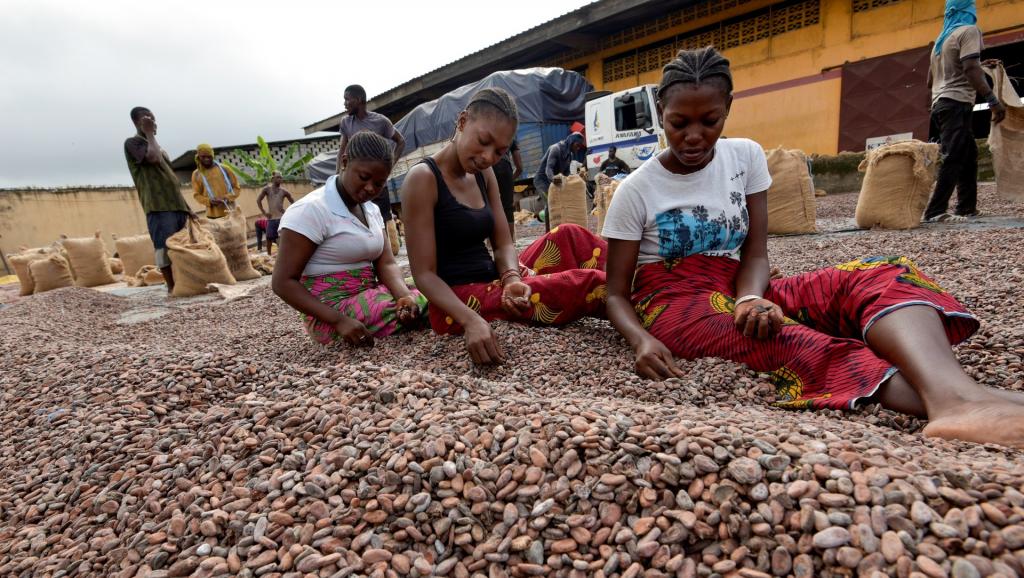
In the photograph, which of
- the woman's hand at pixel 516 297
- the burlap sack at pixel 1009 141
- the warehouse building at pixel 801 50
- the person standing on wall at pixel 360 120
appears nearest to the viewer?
the woman's hand at pixel 516 297

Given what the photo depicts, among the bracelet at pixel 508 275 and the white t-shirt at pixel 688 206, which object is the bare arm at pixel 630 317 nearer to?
the white t-shirt at pixel 688 206

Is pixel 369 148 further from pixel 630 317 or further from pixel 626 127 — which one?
pixel 626 127

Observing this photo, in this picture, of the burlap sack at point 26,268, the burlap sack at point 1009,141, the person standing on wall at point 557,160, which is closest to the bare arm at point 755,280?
the burlap sack at point 1009,141

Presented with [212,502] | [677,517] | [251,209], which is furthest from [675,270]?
[251,209]

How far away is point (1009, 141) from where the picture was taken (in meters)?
4.38

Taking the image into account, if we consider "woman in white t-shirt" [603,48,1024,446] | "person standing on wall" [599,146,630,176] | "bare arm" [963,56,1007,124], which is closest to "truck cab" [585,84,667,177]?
"person standing on wall" [599,146,630,176]

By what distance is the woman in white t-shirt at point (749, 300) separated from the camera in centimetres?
116

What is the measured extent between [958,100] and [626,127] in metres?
5.12

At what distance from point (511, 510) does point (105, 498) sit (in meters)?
0.90

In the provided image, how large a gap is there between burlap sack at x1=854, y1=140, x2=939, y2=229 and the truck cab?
3.99 m

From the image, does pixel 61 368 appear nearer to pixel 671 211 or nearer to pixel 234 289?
pixel 671 211

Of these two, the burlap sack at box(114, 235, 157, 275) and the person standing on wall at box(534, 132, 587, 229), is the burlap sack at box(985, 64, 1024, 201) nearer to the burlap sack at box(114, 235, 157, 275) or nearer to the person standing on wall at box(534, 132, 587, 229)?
the person standing on wall at box(534, 132, 587, 229)

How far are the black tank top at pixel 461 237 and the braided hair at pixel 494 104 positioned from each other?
29 centimetres

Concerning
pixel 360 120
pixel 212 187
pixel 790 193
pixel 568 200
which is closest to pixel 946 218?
pixel 790 193
